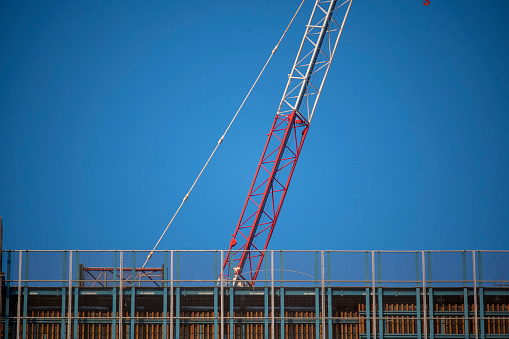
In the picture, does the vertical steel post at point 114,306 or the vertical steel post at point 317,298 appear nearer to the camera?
the vertical steel post at point 317,298

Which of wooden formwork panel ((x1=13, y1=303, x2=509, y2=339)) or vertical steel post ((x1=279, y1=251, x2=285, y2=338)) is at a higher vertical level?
vertical steel post ((x1=279, y1=251, x2=285, y2=338))

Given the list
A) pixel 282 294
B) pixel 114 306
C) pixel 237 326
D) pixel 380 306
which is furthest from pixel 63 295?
pixel 380 306

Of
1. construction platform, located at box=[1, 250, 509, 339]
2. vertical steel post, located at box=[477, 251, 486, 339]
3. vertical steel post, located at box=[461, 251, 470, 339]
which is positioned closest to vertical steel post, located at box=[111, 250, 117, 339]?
construction platform, located at box=[1, 250, 509, 339]

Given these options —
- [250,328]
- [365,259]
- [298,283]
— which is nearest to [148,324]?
[250,328]

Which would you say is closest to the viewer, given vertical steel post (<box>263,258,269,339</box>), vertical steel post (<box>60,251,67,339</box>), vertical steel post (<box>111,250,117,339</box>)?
vertical steel post (<box>60,251,67,339</box>)

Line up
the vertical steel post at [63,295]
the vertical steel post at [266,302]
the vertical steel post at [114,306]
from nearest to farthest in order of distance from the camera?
the vertical steel post at [63,295] < the vertical steel post at [114,306] < the vertical steel post at [266,302]

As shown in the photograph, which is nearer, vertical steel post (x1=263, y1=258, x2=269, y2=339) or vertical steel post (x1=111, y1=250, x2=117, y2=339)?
vertical steel post (x1=111, y1=250, x2=117, y2=339)

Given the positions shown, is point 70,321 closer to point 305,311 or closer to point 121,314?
point 121,314

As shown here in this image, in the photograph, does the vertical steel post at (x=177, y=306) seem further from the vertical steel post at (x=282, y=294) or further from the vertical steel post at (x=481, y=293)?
the vertical steel post at (x=481, y=293)

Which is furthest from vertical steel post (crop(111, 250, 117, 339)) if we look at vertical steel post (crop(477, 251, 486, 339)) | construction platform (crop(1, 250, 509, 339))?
vertical steel post (crop(477, 251, 486, 339))

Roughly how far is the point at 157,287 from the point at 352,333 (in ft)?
39.6

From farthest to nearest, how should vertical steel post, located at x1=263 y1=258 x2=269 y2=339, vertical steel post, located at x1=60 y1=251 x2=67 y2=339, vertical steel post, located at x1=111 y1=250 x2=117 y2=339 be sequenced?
vertical steel post, located at x1=263 y1=258 x2=269 y2=339 → vertical steel post, located at x1=111 y1=250 x2=117 y2=339 → vertical steel post, located at x1=60 y1=251 x2=67 y2=339

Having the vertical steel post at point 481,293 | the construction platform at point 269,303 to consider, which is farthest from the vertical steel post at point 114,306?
the vertical steel post at point 481,293

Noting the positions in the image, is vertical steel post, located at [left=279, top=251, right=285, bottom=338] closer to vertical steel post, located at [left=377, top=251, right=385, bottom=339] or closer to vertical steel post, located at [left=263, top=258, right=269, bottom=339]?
vertical steel post, located at [left=263, top=258, right=269, bottom=339]
